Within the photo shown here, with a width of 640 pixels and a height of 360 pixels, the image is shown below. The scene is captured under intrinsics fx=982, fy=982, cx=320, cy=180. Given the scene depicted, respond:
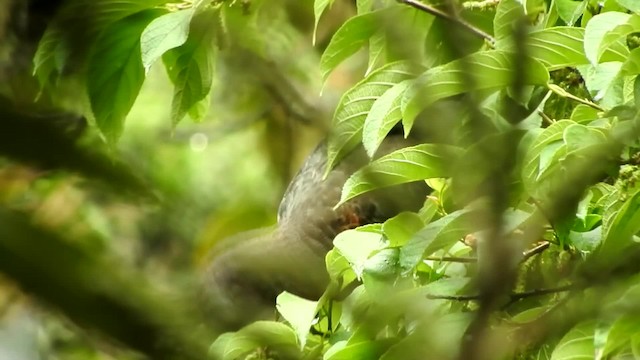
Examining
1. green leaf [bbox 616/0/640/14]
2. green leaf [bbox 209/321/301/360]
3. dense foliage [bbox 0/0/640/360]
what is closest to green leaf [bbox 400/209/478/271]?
dense foliage [bbox 0/0/640/360]

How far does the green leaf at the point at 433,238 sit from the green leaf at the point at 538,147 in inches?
2.9

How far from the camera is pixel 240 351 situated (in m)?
0.73

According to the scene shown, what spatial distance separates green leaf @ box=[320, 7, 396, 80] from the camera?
0.90 meters

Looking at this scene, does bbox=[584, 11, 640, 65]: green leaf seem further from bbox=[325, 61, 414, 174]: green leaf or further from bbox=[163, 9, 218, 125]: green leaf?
bbox=[163, 9, 218, 125]: green leaf

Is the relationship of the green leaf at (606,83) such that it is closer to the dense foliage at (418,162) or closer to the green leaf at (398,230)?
the dense foliage at (418,162)

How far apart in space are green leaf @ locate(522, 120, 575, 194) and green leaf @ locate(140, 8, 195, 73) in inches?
12.6

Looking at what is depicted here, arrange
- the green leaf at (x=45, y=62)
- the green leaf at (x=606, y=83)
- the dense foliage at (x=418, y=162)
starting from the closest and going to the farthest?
the dense foliage at (x=418, y=162)
the green leaf at (x=45, y=62)
the green leaf at (x=606, y=83)

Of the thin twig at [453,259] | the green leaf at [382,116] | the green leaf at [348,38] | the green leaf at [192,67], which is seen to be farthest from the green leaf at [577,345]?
the green leaf at [192,67]

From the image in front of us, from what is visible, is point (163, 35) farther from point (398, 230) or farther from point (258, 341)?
point (258, 341)

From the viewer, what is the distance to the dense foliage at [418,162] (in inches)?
15.2

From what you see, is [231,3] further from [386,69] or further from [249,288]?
[249,288]

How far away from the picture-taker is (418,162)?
30.2 inches

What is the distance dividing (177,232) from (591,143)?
0.35 meters

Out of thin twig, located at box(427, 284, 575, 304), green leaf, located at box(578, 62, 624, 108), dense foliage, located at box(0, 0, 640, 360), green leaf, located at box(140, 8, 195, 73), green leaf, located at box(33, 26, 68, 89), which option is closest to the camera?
dense foliage, located at box(0, 0, 640, 360)
